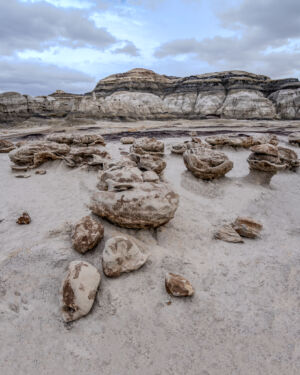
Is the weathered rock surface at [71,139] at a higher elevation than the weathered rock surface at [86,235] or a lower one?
higher

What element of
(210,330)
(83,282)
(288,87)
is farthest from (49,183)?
(288,87)

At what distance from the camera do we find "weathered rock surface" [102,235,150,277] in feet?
7.51

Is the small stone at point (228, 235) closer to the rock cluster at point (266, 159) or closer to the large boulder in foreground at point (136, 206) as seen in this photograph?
the large boulder in foreground at point (136, 206)

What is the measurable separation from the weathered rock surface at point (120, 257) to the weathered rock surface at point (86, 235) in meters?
0.25

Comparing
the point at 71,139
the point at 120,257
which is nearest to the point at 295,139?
the point at 71,139

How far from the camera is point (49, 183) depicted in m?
5.36

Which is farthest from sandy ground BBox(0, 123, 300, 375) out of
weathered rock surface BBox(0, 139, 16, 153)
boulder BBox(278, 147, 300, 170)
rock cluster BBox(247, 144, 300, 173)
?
weathered rock surface BBox(0, 139, 16, 153)

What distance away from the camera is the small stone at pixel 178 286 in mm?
2166

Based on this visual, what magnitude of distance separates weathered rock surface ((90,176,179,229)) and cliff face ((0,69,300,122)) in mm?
23820

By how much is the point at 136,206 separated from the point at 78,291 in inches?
46.8

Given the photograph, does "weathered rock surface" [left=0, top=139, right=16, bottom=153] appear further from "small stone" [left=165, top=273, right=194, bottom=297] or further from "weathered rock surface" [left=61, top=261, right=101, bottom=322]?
"small stone" [left=165, top=273, right=194, bottom=297]

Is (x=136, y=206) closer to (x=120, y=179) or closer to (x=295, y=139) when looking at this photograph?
(x=120, y=179)

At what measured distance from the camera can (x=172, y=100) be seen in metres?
31.8

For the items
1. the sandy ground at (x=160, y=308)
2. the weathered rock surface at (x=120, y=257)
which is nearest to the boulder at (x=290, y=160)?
the sandy ground at (x=160, y=308)
